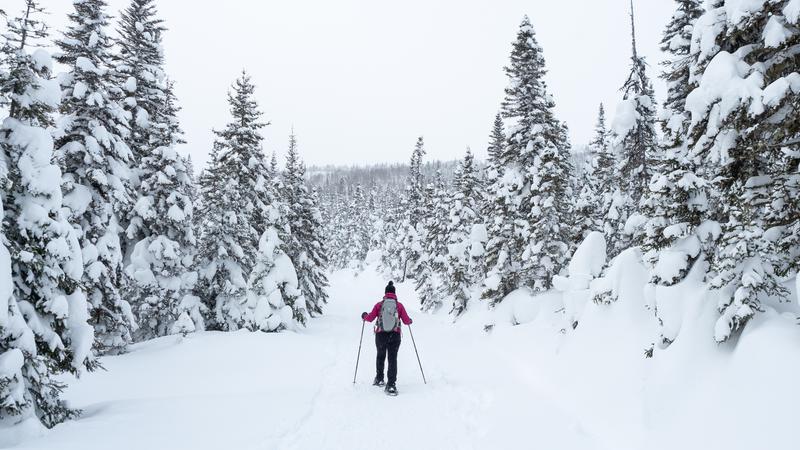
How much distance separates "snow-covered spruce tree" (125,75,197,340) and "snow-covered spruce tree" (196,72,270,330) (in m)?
1.08

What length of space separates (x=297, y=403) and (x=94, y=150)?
10.3 metres

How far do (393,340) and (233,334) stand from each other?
9.00 metres

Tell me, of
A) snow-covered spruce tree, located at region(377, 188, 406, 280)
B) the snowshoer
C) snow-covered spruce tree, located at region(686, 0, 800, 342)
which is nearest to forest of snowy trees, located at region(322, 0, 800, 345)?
snow-covered spruce tree, located at region(686, 0, 800, 342)

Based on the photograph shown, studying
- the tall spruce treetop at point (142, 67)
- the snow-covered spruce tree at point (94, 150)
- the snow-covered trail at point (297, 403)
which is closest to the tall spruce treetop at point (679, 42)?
the snow-covered trail at point (297, 403)

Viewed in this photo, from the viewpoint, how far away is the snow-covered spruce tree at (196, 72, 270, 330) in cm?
2006

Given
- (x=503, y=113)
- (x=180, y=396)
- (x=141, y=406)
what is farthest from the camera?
(x=503, y=113)

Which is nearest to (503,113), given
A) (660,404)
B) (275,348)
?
(275,348)

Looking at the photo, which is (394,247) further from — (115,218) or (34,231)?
(34,231)

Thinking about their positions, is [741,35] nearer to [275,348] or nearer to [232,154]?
[275,348]

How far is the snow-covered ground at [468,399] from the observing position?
599 centimetres

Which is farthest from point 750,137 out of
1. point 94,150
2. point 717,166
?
point 94,150

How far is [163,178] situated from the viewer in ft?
58.1

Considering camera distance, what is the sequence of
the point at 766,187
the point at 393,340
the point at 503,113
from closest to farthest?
the point at 766,187
the point at 393,340
the point at 503,113

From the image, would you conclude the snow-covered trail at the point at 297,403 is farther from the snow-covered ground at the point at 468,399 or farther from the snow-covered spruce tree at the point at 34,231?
the snow-covered spruce tree at the point at 34,231
